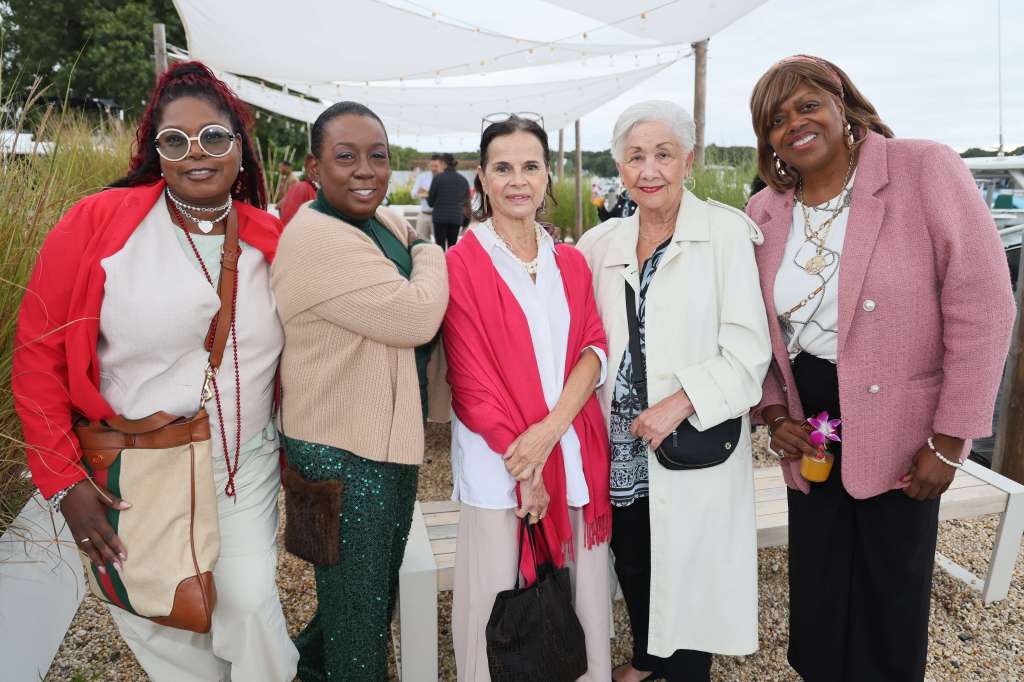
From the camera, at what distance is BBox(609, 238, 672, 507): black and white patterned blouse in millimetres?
2332

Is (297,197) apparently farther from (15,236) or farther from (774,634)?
(774,634)

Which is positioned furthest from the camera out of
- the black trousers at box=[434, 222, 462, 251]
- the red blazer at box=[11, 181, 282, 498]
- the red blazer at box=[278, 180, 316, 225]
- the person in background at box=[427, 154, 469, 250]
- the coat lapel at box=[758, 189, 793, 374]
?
the black trousers at box=[434, 222, 462, 251]

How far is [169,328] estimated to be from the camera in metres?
1.88

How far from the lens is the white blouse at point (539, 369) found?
2.14 meters

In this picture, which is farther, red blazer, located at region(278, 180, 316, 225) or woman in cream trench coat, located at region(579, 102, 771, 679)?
red blazer, located at region(278, 180, 316, 225)

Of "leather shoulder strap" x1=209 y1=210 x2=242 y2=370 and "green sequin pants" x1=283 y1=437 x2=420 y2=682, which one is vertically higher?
"leather shoulder strap" x1=209 y1=210 x2=242 y2=370

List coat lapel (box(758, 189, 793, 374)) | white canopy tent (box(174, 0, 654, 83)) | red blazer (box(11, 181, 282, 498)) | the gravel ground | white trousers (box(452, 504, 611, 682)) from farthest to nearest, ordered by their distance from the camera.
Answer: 1. white canopy tent (box(174, 0, 654, 83))
2. the gravel ground
3. coat lapel (box(758, 189, 793, 374))
4. white trousers (box(452, 504, 611, 682))
5. red blazer (box(11, 181, 282, 498))

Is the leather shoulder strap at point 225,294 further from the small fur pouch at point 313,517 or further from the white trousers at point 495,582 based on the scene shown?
the white trousers at point 495,582

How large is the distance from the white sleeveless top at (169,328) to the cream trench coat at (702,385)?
1.15 m

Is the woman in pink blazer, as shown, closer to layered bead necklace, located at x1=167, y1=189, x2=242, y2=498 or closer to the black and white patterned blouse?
the black and white patterned blouse

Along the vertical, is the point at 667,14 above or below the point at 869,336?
above

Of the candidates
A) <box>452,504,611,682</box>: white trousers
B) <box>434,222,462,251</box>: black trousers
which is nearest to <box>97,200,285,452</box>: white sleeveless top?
<box>452,504,611,682</box>: white trousers

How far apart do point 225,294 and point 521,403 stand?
36.7 inches

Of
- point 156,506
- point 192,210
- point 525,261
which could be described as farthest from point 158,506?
point 525,261
